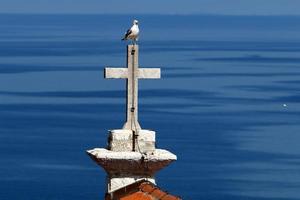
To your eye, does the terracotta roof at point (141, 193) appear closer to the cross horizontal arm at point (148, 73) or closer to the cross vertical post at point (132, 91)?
the cross vertical post at point (132, 91)

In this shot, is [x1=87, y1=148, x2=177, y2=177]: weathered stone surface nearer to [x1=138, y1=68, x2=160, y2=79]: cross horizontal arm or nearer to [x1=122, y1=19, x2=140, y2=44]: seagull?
[x1=138, y1=68, x2=160, y2=79]: cross horizontal arm

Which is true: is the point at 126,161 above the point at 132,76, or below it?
below

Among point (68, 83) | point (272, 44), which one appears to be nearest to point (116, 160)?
point (68, 83)

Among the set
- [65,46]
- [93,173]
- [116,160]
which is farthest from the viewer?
[65,46]

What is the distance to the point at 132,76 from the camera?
720 cm

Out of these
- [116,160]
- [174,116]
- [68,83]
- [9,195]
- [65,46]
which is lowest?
[116,160]

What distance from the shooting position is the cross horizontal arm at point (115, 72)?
715 cm

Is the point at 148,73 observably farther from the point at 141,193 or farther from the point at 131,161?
the point at 141,193

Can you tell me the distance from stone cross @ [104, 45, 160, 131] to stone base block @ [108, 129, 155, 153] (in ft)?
0.18

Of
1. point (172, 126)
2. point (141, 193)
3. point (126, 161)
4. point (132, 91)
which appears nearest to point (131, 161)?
point (126, 161)

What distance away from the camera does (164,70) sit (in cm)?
10988

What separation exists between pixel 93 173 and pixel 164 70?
6361 centimetres

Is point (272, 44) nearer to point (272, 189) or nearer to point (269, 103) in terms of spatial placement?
point (269, 103)

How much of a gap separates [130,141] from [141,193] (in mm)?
966
